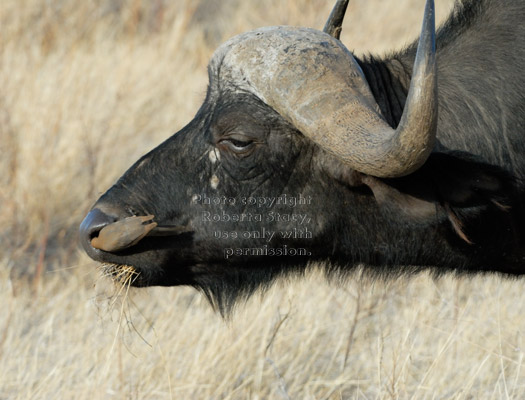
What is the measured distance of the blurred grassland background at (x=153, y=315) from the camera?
453cm

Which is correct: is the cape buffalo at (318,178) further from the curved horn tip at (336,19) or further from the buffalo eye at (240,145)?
the curved horn tip at (336,19)

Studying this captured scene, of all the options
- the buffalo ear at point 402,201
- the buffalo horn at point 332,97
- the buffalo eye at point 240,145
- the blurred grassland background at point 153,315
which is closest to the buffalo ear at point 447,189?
the buffalo ear at point 402,201

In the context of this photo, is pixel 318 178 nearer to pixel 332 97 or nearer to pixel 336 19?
pixel 332 97

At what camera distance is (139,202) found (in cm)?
367

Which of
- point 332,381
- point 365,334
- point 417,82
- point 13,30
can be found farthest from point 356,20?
point 417,82

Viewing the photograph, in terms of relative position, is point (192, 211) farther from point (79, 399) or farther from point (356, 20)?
point (356, 20)

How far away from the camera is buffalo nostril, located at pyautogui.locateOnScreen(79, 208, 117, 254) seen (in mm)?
3559

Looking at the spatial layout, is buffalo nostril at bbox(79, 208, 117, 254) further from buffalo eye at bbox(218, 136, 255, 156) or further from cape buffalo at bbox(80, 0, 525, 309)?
buffalo eye at bbox(218, 136, 255, 156)

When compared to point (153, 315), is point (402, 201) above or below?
above

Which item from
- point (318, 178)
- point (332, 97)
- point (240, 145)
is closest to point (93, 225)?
point (240, 145)

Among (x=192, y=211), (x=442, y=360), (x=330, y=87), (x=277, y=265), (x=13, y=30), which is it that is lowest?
(x=442, y=360)

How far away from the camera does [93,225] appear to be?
11.7 ft

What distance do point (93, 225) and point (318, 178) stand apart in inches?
37.5

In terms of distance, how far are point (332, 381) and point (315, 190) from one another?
1291 millimetres
